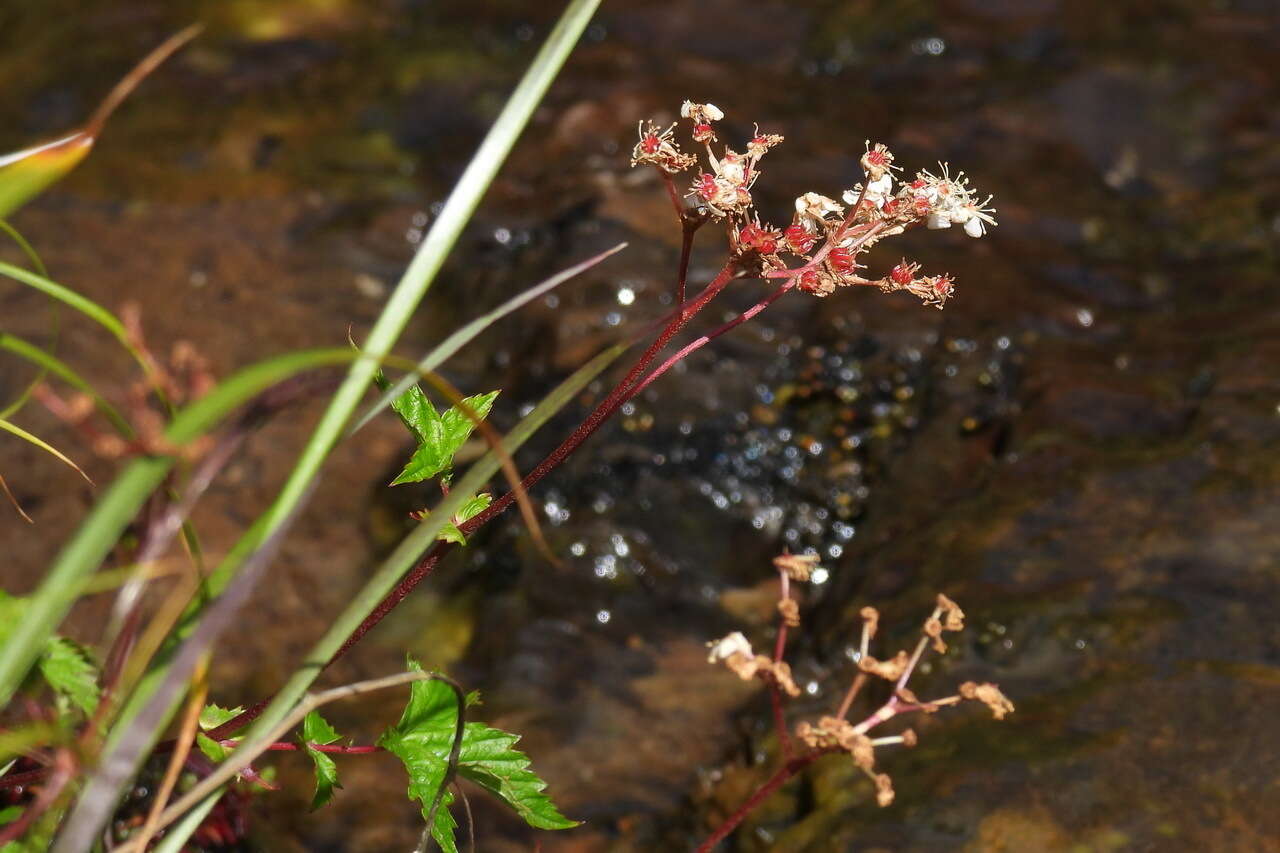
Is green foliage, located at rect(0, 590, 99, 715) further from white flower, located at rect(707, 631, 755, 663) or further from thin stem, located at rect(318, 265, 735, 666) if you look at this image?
white flower, located at rect(707, 631, 755, 663)

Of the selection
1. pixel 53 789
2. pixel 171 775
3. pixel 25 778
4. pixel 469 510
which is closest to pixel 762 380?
pixel 469 510

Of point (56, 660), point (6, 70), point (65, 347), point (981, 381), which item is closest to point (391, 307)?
point (56, 660)

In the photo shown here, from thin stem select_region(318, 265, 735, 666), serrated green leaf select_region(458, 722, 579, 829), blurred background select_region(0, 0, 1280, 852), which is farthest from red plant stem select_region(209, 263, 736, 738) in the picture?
blurred background select_region(0, 0, 1280, 852)

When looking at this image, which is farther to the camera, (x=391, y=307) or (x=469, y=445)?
(x=469, y=445)

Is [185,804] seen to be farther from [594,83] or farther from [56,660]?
[594,83]

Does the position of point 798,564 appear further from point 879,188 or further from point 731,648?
point 879,188

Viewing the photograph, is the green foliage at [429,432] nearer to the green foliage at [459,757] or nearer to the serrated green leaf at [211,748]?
the green foliage at [459,757]
